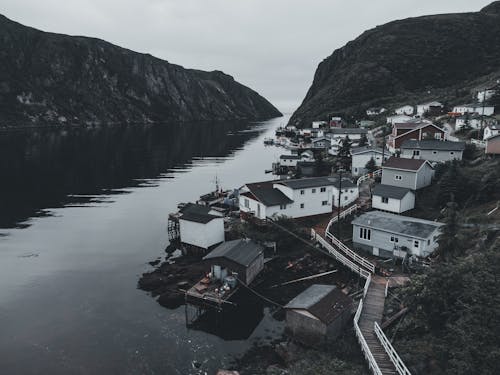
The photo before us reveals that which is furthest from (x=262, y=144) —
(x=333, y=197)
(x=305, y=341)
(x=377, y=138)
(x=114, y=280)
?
(x=305, y=341)

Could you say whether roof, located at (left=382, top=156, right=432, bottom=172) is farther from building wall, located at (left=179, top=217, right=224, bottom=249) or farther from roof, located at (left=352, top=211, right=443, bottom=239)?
building wall, located at (left=179, top=217, right=224, bottom=249)

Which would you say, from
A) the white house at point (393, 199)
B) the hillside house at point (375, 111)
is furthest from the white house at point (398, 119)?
the white house at point (393, 199)

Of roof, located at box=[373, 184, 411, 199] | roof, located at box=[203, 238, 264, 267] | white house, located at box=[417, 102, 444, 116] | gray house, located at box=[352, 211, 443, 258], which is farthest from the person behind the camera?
white house, located at box=[417, 102, 444, 116]

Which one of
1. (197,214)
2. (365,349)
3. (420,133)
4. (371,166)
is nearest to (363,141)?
(420,133)

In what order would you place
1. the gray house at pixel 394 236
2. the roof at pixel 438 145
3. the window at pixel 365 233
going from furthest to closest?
the roof at pixel 438 145 → the window at pixel 365 233 → the gray house at pixel 394 236

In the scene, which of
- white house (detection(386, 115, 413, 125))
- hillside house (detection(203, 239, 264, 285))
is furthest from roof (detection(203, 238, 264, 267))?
white house (detection(386, 115, 413, 125))

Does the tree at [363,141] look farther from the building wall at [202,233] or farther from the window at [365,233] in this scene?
the building wall at [202,233]
